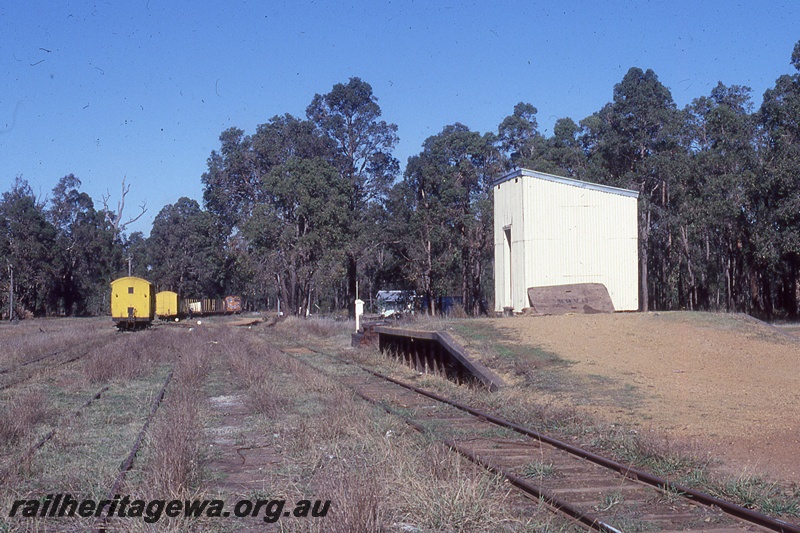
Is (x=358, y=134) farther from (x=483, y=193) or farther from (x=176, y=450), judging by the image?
(x=176, y=450)

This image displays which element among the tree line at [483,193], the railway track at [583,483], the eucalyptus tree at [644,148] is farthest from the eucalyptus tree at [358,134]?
the railway track at [583,483]

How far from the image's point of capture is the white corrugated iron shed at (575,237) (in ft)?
87.1

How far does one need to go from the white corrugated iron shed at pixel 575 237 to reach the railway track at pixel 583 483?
15391 millimetres

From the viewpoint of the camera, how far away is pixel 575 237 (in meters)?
26.6

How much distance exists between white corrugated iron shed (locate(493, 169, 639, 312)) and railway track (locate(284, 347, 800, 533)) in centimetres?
1539

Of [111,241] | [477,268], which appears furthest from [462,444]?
[111,241]

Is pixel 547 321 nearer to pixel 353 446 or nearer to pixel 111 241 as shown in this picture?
pixel 353 446

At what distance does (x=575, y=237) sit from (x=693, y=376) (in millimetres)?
12979

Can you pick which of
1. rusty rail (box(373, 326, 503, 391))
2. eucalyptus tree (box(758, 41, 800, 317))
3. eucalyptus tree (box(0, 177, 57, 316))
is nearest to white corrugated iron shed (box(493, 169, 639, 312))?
rusty rail (box(373, 326, 503, 391))

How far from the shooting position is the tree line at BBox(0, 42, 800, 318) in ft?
143

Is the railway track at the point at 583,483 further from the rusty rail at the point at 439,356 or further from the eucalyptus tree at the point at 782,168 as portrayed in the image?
the eucalyptus tree at the point at 782,168

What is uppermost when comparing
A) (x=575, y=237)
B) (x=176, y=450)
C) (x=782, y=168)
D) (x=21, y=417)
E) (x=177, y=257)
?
(x=782, y=168)

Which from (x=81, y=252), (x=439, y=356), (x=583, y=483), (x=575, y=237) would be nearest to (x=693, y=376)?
(x=439, y=356)

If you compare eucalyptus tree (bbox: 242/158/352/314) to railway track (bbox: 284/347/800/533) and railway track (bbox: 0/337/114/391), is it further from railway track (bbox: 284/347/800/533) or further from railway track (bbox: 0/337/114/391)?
railway track (bbox: 284/347/800/533)
